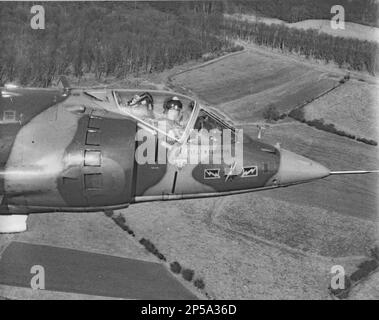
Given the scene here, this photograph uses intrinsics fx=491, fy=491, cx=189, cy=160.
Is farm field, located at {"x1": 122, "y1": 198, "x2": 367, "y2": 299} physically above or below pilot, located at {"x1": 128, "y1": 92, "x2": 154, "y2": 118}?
below

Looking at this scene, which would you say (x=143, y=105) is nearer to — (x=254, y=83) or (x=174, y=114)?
(x=174, y=114)

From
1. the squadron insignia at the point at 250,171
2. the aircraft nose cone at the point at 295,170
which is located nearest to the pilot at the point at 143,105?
the squadron insignia at the point at 250,171

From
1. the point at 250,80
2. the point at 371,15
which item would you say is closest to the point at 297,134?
the point at 250,80

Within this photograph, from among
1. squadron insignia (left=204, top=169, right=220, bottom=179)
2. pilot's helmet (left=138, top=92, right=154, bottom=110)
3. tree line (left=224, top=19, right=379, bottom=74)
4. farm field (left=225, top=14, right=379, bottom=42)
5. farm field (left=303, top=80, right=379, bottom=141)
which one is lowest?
farm field (left=303, top=80, right=379, bottom=141)

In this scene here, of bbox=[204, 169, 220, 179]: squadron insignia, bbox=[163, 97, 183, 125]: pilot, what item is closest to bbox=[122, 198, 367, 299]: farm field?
bbox=[204, 169, 220, 179]: squadron insignia

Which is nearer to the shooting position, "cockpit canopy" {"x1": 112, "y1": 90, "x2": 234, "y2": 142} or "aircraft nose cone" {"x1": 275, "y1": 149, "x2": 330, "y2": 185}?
"cockpit canopy" {"x1": 112, "y1": 90, "x2": 234, "y2": 142}

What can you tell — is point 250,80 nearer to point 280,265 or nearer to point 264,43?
point 264,43

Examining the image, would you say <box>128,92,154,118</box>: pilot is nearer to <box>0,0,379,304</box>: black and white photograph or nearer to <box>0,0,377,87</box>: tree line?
<box>0,0,379,304</box>: black and white photograph
